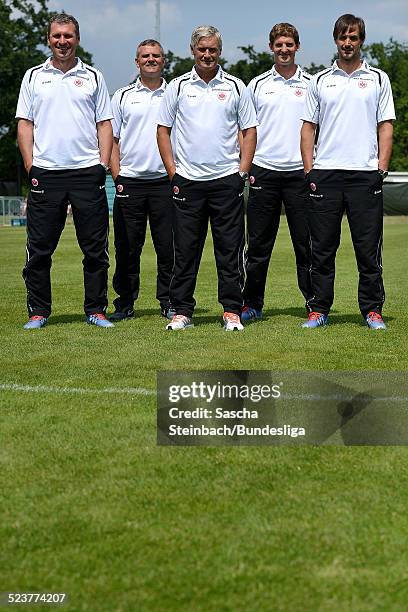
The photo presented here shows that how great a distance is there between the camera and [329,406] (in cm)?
502

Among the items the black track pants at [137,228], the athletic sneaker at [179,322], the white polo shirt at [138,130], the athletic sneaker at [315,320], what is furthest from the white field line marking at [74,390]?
the white polo shirt at [138,130]

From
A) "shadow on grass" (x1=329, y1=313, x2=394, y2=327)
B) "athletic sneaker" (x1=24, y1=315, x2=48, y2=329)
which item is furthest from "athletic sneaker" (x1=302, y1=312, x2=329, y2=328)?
"athletic sneaker" (x1=24, y1=315, x2=48, y2=329)

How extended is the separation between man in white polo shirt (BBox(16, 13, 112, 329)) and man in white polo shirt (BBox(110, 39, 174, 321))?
0.58 meters

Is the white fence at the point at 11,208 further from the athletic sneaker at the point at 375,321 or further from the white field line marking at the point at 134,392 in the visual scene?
the white field line marking at the point at 134,392

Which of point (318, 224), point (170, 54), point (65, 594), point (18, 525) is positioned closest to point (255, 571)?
point (65, 594)

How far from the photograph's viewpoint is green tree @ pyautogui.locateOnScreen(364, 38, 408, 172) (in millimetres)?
76562

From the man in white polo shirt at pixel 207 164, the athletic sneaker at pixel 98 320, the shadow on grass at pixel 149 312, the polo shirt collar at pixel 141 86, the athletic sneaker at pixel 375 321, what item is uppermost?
the polo shirt collar at pixel 141 86

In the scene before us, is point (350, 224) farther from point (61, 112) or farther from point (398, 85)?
point (398, 85)

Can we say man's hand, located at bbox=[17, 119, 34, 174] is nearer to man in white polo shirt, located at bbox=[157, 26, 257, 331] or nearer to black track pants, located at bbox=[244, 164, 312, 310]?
man in white polo shirt, located at bbox=[157, 26, 257, 331]

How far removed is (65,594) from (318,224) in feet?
18.3

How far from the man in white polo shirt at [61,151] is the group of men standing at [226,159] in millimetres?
11

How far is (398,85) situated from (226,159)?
7648 cm

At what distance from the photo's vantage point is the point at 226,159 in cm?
804

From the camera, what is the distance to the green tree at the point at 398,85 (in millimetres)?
76562
